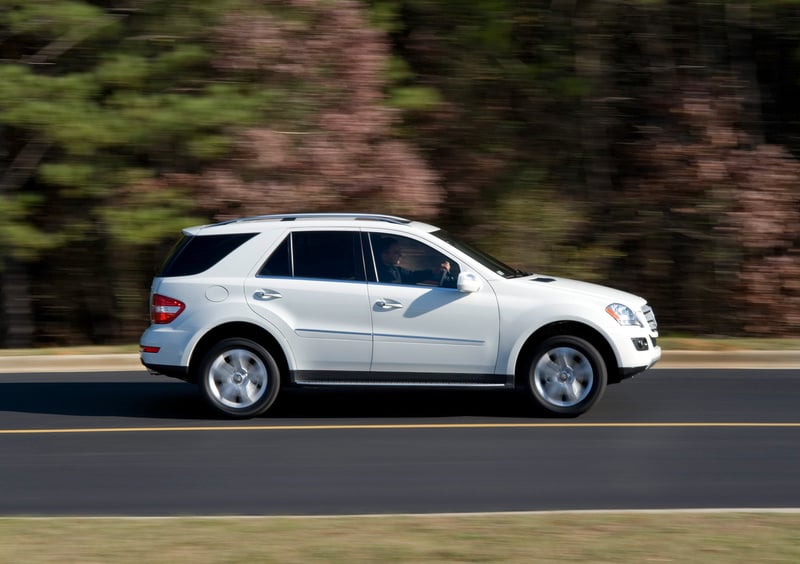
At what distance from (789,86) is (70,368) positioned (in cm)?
1264

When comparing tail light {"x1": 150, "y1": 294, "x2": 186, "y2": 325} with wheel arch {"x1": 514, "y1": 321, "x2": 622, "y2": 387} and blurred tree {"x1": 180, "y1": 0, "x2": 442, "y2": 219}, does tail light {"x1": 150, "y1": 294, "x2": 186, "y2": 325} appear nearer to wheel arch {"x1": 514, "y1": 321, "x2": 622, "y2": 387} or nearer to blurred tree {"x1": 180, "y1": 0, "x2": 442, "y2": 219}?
wheel arch {"x1": 514, "y1": 321, "x2": 622, "y2": 387}

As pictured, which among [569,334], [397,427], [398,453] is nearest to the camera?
[398,453]

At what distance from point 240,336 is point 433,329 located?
5.51ft

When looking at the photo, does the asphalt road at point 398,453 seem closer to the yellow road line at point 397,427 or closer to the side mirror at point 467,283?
the yellow road line at point 397,427

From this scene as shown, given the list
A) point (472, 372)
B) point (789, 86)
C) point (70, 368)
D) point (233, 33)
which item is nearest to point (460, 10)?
point (233, 33)

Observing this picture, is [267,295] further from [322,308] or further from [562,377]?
[562,377]

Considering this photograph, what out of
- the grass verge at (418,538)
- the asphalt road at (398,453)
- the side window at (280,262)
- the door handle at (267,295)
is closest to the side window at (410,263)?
the side window at (280,262)

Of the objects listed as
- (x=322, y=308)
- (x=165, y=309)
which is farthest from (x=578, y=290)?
(x=165, y=309)

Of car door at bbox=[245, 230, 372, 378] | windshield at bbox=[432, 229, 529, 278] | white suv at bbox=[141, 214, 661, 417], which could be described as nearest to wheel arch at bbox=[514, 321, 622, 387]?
white suv at bbox=[141, 214, 661, 417]

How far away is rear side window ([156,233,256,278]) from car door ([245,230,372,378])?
0.37 metres

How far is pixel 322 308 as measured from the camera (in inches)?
390

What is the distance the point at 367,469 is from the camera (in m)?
8.19

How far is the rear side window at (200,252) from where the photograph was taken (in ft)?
33.3

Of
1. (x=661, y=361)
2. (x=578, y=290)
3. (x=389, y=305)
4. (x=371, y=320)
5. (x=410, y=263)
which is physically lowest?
(x=661, y=361)
